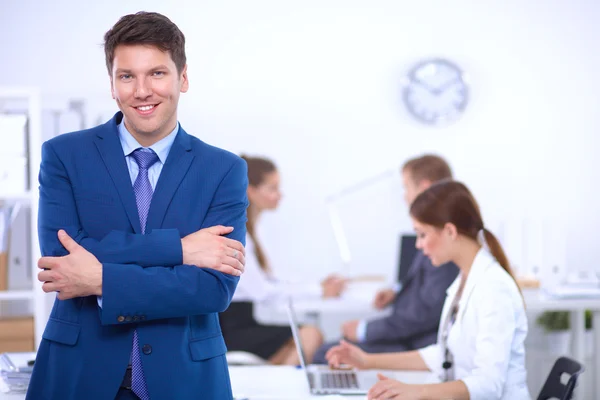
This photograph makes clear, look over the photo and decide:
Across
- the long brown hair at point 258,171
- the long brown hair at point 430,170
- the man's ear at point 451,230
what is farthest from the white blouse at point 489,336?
the long brown hair at point 258,171

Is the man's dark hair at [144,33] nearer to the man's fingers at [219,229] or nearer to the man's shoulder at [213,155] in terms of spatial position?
the man's shoulder at [213,155]

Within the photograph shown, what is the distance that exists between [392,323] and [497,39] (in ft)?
7.60

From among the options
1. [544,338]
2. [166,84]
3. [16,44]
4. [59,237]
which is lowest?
[544,338]

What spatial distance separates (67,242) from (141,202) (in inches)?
6.5

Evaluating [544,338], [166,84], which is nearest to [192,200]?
[166,84]

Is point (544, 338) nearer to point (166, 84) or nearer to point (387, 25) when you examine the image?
point (387, 25)

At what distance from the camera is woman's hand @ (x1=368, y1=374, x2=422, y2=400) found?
208 centimetres

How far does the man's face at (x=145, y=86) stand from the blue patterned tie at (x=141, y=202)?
0.15ft

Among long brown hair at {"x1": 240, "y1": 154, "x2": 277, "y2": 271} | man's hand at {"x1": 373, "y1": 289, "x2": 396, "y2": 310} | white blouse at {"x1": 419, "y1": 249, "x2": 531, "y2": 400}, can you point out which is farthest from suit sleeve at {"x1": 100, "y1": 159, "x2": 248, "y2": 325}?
long brown hair at {"x1": 240, "y1": 154, "x2": 277, "y2": 271}

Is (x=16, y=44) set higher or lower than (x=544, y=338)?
higher

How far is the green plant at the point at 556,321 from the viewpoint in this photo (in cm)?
465

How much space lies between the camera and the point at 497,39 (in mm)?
5227

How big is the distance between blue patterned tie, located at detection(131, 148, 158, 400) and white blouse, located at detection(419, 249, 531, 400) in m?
0.92

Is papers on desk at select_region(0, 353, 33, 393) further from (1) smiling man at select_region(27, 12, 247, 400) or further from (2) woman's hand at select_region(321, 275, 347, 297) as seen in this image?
(2) woman's hand at select_region(321, 275, 347, 297)
